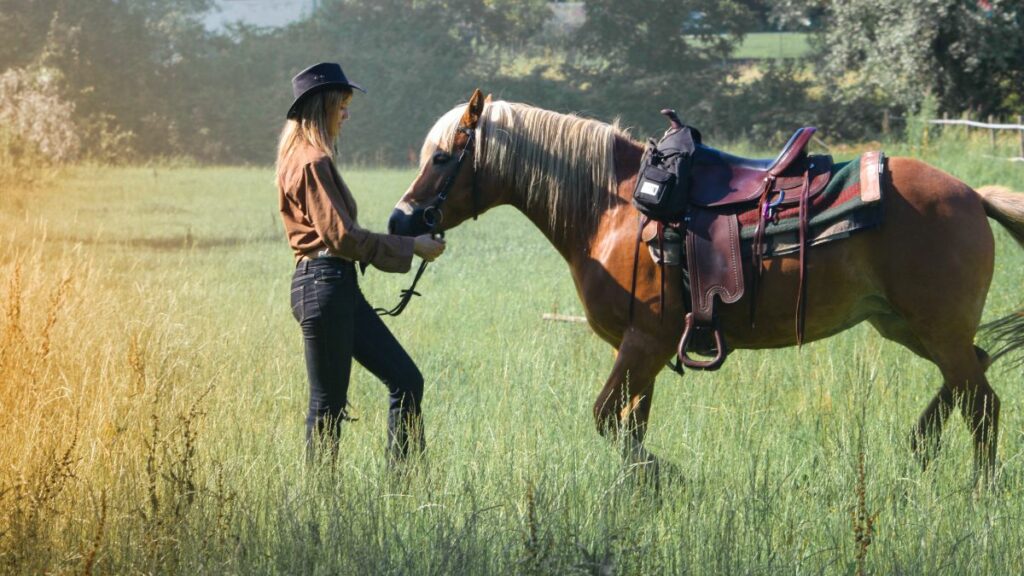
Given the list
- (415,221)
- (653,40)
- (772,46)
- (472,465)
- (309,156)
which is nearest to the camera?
(472,465)

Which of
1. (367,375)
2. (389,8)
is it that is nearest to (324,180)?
(367,375)

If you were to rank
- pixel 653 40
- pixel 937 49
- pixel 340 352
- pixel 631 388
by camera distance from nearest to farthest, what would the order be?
pixel 340 352, pixel 631 388, pixel 937 49, pixel 653 40

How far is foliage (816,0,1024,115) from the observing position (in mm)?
25281

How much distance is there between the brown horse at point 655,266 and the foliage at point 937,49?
73.3ft

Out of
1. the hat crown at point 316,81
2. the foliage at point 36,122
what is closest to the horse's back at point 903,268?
the hat crown at point 316,81

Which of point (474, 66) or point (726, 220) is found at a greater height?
point (474, 66)

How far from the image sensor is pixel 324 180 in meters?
4.52

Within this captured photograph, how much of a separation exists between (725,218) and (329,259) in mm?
1690

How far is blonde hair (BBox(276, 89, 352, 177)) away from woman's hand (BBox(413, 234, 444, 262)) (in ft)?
1.71

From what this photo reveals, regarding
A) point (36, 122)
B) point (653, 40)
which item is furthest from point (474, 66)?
point (36, 122)

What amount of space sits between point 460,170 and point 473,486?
4.81ft

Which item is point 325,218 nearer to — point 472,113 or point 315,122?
point 315,122

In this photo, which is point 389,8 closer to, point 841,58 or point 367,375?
point 841,58

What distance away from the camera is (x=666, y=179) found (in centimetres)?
470
